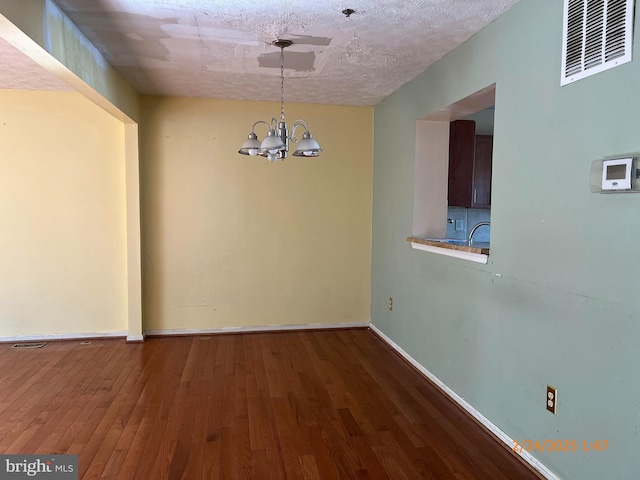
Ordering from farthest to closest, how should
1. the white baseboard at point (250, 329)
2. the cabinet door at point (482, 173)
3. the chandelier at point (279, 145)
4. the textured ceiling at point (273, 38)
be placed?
the white baseboard at point (250, 329), the cabinet door at point (482, 173), the chandelier at point (279, 145), the textured ceiling at point (273, 38)

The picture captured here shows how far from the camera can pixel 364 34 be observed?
264cm

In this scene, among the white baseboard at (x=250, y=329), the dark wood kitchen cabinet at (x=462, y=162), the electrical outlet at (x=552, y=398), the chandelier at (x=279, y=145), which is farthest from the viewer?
the white baseboard at (x=250, y=329)

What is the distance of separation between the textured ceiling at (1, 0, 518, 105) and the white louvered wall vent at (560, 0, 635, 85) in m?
0.50

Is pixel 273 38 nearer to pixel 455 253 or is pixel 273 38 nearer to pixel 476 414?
pixel 455 253

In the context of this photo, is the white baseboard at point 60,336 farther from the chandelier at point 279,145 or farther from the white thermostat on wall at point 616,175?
the white thermostat on wall at point 616,175

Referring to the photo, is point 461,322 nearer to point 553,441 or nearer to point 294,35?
point 553,441

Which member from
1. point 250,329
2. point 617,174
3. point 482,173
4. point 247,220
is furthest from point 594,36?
point 250,329

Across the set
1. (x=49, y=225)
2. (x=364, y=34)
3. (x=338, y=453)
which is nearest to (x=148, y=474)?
(x=338, y=453)

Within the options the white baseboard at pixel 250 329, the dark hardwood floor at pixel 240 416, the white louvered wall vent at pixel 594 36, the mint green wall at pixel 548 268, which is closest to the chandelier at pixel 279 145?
the mint green wall at pixel 548 268

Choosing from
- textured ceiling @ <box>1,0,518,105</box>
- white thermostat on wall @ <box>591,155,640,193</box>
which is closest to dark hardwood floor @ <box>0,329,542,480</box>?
white thermostat on wall @ <box>591,155,640,193</box>

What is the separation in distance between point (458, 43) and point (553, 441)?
2380 mm

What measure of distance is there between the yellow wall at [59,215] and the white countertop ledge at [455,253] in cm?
289
